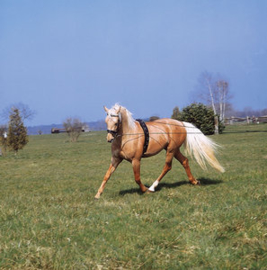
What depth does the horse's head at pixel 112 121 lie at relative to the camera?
6871 millimetres

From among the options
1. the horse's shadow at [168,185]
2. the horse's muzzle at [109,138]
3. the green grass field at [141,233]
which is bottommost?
the horse's shadow at [168,185]

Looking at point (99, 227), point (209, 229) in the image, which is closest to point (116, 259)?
point (99, 227)

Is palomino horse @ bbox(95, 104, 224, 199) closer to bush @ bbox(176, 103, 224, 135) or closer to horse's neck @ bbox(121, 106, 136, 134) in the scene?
horse's neck @ bbox(121, 106, 136, 134)

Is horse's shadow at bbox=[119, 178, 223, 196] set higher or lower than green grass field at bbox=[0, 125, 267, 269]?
lower

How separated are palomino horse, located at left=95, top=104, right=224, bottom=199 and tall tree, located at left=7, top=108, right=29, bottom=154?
20685 millimetres

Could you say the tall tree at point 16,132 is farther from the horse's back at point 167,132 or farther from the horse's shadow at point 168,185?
the horse's back at point 167,132

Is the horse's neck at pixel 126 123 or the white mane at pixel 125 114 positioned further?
the horse's neck at pixel 126 123

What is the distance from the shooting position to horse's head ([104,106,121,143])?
271 inches

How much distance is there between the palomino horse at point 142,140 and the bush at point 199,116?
2355 centimetres

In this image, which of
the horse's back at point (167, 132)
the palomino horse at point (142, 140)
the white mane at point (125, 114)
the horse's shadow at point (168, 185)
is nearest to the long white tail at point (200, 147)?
the palomino horse at point (142, 140)

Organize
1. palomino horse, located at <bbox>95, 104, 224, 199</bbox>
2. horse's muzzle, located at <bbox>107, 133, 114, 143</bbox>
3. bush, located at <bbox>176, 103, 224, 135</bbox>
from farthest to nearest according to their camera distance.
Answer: bush, located at <bbox>176, 103, 224, 135</bbox>
palomino horse, located at <bbox>95, 104, 224, 199</bbox>
horse's muzzle, located at <bbox>107, 133, 114, 143</bbox>

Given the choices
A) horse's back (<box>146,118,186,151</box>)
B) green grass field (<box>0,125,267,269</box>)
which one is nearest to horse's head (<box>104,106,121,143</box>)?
horse's back (<box>146,118,186,151</box>)

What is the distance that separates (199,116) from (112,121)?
26201 millimetres

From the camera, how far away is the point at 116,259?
152 inches
